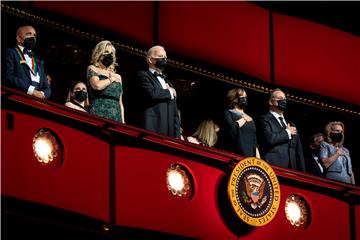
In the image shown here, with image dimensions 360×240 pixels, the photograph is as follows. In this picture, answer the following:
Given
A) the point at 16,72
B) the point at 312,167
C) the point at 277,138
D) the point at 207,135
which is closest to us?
the point at 16,72

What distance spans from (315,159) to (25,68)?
4.94 meters

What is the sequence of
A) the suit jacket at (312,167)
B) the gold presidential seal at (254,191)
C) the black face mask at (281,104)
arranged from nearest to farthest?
the gold presidential seal at (254,191)
the black face mask at (281,104)
the suit jacket at (312,167)

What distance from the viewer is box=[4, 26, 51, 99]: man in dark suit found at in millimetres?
13812

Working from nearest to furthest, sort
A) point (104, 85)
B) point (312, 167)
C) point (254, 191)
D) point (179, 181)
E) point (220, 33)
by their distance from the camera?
point (104, 85)
point (179, 181)
point (254, 191)
point (312, 167)
point (220, 33)

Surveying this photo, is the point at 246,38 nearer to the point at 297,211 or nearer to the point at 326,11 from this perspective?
the point at 326,11

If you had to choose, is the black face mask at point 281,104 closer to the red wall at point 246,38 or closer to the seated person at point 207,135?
the seated person at point 207,135

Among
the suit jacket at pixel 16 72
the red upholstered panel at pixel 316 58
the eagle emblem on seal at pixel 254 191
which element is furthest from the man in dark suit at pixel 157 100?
the red upholstered panel at pixel 316 58

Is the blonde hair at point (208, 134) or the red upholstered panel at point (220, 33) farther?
the red upholstered panel at point (220, 33)

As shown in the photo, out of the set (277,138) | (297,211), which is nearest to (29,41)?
(277,138)

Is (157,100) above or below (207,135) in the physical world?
below

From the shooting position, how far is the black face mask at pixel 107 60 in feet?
48.0

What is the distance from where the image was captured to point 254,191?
15.5 meters

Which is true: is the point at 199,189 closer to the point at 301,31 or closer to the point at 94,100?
the point at 94,100

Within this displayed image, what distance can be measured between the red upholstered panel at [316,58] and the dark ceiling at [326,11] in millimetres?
564
